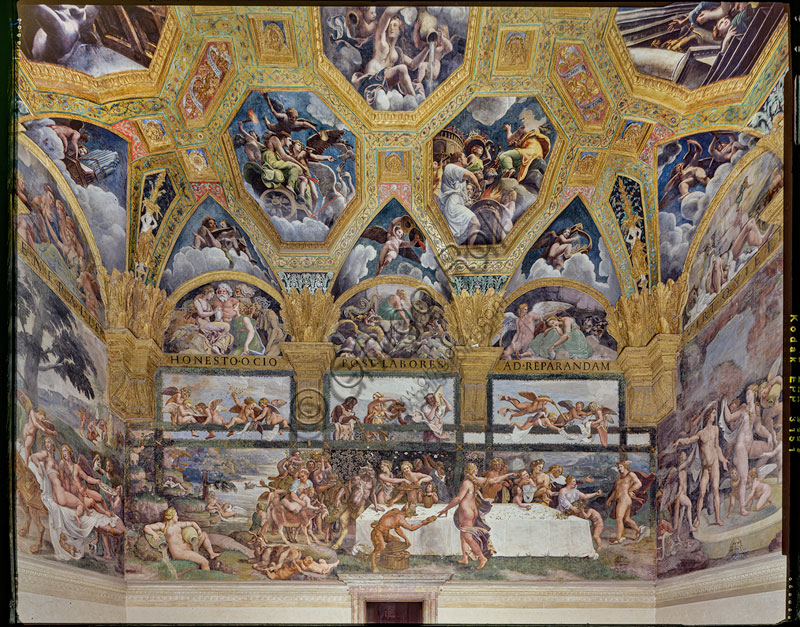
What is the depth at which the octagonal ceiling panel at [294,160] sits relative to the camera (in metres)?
13.1

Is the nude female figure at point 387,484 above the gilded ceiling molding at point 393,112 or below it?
below

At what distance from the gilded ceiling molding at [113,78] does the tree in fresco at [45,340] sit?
101 inches

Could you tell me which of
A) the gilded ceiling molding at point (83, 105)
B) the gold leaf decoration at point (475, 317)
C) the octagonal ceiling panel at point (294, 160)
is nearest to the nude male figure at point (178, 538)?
the octagonal ceiling panel at point (294, 160)

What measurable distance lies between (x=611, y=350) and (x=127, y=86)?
917cm

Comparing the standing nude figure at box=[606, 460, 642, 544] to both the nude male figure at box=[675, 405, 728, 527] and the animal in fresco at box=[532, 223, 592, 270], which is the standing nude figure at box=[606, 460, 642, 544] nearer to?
the nude male figure at box=[675, 405, 728, 527]

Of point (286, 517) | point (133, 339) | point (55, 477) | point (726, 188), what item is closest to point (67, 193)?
point (133, 339)

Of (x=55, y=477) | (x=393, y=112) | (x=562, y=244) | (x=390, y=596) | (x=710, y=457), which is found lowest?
(x=390, y=596)

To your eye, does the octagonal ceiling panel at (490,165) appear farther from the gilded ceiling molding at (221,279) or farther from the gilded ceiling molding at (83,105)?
the gilded ceiling molding at (83,105)

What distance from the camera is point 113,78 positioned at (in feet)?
38.5

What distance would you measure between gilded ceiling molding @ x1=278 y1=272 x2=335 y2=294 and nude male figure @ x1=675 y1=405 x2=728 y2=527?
665cm

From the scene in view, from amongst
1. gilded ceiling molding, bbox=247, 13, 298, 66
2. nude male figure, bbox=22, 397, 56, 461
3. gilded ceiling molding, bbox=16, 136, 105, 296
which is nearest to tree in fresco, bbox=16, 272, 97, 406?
nude male figure, bbox=22, 397, 56, 461

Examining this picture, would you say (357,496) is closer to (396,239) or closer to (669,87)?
(396,239)

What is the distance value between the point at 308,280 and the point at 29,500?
19.8 feet

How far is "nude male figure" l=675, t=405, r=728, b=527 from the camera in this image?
39.6ft
